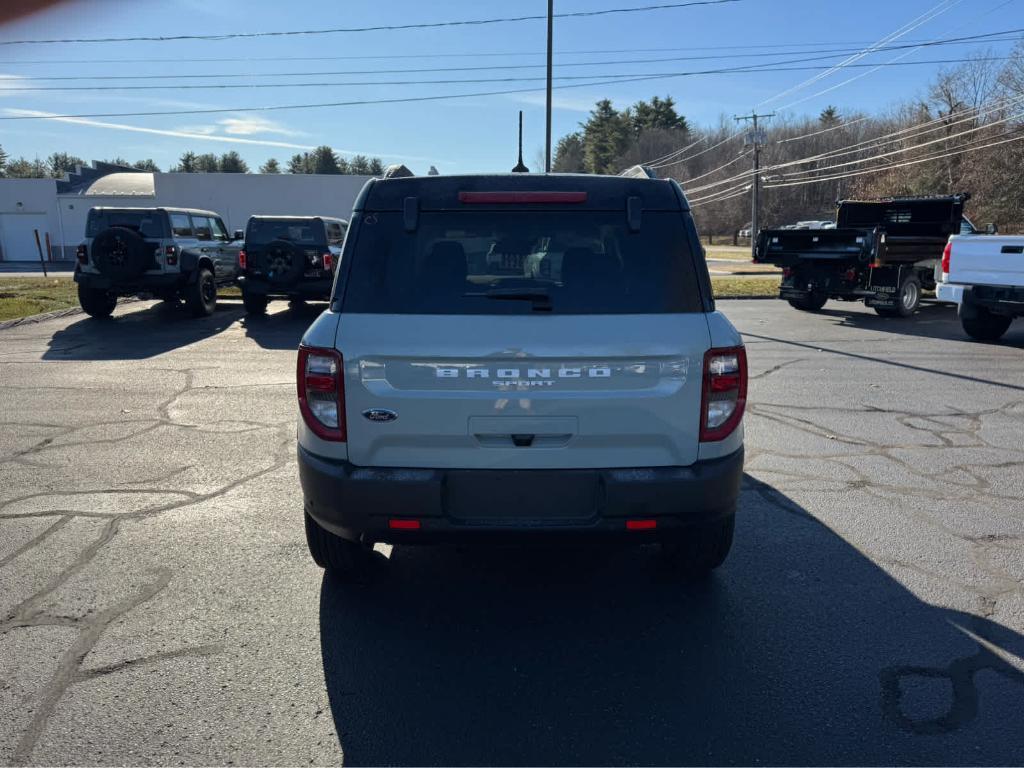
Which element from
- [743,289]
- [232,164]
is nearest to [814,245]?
[743,289]

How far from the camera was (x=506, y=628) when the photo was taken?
341cm

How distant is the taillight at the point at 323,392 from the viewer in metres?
3.09

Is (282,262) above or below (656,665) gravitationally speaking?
above

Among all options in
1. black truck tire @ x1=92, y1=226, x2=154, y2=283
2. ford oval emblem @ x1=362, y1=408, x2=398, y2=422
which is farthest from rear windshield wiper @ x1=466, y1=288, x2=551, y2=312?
black truck tire @ x1=92, y1=226, x2=154, y2=283

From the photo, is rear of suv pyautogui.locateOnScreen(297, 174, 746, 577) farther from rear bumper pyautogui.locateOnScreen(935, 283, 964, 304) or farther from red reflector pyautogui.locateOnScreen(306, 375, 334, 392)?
rear bumper pyautogui.locateOnScreen(935, 283, 964, 304)

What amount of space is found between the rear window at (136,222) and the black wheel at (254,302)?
68.8 inches

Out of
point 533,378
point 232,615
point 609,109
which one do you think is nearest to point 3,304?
point 232,615

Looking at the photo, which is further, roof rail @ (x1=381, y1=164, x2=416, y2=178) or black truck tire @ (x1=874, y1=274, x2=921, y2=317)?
black truck tire @ (x1=874, y1=274, x2=921, y2=317)

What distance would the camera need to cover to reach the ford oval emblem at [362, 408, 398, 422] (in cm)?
306

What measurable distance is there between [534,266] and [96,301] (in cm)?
1316

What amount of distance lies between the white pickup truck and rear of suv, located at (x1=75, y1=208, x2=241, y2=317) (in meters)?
12.8

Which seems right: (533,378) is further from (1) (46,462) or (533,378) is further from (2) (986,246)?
(2) (986,246)

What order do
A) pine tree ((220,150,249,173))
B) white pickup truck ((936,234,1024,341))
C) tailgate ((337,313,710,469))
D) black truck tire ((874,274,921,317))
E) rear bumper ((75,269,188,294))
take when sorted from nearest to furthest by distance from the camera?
tailgate ((337,313,710,469)) < white pickup truck ((936,234,1024,341)) < rear bumper ((75,269,188,294)) < black truck tire ((874,274,921,317)) < pine tree ((220,150,249,173))

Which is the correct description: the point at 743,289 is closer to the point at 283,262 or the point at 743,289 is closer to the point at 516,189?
the point at 283,262
